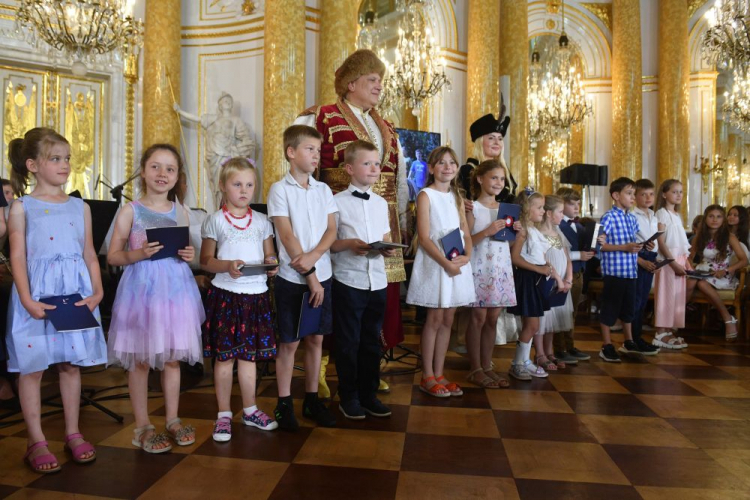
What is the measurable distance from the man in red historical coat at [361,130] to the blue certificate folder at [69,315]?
1.51 meters

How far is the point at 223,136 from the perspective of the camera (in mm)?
9141

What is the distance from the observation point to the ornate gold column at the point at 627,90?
1181 centimetres

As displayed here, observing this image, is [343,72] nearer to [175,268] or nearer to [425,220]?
[425,220]

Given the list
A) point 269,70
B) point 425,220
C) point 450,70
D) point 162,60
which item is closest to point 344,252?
point 425,220

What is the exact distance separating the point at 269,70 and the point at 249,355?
21.0 feet

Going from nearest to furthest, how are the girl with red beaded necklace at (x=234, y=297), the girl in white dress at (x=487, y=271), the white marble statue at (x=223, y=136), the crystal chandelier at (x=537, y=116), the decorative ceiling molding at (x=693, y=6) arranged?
the girl with red beaded necklace at (x=234, y=297) < the girl in white dress at (x=487, y=271) < the white marble statue at (x=223, y=136) < the crystal chandelier at (x=537, y=116) < the decorative ceiling molding at (x=693, y=6)

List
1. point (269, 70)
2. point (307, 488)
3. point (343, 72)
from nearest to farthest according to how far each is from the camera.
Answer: point (307, 488), point (343, 72), point (269, 70)

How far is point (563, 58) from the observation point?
11680 mm

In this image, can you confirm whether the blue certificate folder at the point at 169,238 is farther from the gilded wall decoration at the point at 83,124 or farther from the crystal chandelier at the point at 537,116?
the crystal chandelier at the point at 537,116

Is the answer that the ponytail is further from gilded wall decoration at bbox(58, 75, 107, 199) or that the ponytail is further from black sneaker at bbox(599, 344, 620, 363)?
gilded wall decoration at bbox(58, 75, 107, 199)

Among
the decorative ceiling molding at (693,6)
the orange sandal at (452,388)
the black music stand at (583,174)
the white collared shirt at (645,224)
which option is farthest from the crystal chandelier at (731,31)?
the orange sandal at (452,388)

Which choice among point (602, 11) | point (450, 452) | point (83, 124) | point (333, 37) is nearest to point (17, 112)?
point (83, 124)

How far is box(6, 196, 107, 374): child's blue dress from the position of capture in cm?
254

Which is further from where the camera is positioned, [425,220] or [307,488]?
[425,220]
